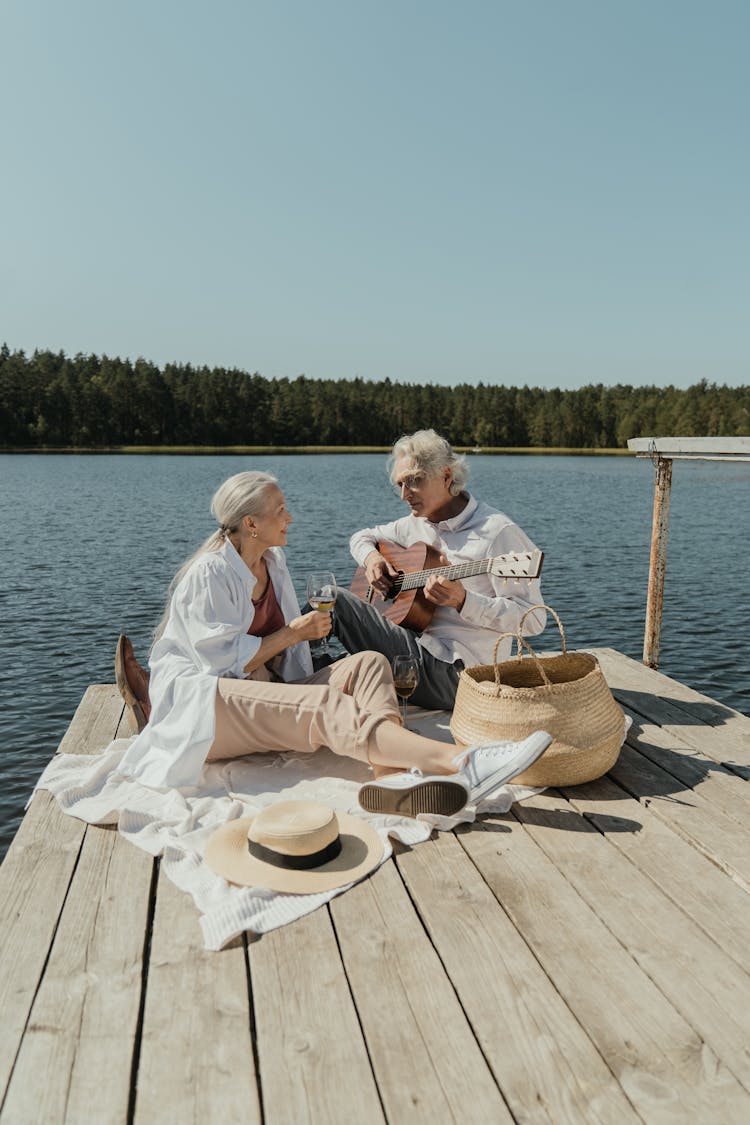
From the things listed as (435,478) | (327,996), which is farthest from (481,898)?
(435,478)

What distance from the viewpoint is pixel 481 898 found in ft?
8.79

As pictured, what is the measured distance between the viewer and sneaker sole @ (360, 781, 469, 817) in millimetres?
3109

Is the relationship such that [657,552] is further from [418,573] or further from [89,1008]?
[89,1008]

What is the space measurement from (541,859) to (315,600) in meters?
1.50

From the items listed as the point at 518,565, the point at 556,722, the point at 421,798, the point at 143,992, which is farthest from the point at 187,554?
the point at 143,992

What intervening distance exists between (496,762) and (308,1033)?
1.35 m

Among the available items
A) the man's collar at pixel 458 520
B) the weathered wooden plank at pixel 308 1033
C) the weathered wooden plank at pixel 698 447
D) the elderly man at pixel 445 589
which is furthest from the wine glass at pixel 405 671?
the weathered wooden plank at pixel 698 447

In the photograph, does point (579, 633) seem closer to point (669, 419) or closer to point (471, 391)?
point (669, 419)

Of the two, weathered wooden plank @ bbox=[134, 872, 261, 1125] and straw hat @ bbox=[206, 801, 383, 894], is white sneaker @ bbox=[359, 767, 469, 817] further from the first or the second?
weathered wooden plank @ bbox=[134, 872, 261, 1125]

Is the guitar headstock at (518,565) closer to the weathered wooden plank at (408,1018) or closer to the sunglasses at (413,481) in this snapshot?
the sunglasses at (413,481)

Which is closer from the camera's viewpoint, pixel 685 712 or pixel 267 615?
pixel 267 615

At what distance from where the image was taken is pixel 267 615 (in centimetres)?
414

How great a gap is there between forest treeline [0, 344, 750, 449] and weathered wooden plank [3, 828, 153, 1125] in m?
83.2

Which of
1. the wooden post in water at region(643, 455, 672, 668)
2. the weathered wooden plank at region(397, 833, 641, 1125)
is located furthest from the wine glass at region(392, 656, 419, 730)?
the wooden post in water at region(643, 455, 672, 668)
